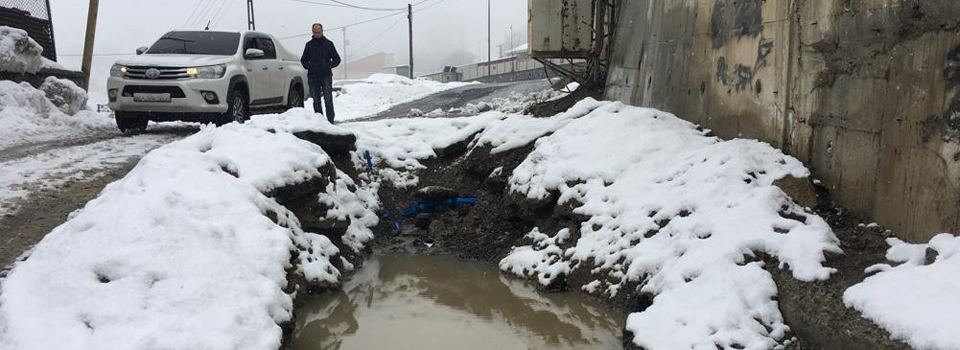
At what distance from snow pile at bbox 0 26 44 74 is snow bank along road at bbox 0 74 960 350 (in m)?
7.08

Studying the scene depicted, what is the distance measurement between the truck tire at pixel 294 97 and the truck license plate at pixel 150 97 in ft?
8.82

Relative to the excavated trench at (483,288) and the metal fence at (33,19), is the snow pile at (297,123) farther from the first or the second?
the metal fence at (33,19)

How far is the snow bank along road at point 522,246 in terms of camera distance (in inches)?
132

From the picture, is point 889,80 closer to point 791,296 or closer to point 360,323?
point 791,296

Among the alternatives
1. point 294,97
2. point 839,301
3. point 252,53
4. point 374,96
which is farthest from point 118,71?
point 374,96

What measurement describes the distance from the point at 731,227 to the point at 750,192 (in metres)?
0.41

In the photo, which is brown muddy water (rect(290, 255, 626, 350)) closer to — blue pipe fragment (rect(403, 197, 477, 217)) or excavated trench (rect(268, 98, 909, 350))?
excavated trench (rect(268, 98, 909, 350))

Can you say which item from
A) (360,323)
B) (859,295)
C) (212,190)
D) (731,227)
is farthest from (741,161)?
(212,190)

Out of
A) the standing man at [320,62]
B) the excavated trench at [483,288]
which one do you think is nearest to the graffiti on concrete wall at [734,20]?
the excavated trench at [483,288]

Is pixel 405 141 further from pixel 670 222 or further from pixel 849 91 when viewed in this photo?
pixel 849 91

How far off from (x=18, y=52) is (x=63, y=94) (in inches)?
37.7

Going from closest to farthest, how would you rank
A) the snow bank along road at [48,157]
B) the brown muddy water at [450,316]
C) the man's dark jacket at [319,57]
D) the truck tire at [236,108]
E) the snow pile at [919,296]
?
the snow pile at [919,296] < the brown muddy water at [450,316] < the snow bank along road at [48,157] < the truck tire at [236,108] < the man's dark jacket at [319,57]

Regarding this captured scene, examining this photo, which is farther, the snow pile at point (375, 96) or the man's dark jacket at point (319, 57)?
the snow pile at point (375, 96)

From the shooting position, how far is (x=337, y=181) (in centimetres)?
698
